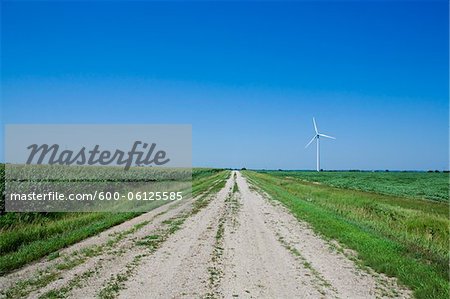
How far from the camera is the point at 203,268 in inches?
350

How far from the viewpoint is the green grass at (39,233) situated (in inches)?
369

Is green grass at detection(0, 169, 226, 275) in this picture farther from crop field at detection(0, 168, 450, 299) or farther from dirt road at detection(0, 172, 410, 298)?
dirt road at detection(0, 172, 410, 298)

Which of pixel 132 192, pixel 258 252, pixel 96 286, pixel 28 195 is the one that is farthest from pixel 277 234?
pixel 132 192

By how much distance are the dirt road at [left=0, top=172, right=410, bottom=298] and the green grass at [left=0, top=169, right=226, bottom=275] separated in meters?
0.54

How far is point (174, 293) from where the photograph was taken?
7059 millimetres

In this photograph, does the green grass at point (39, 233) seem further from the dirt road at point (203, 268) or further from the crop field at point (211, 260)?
the dirt road at point (203, 268)

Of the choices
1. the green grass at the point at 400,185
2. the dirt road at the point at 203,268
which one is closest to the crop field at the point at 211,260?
the dirt road at the point at 203,268

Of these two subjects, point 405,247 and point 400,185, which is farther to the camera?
point 400,185

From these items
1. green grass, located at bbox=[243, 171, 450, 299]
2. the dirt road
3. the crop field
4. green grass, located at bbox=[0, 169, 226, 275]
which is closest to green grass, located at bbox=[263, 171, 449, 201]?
green grass, located at bbox=[243, 171, 450, 299]

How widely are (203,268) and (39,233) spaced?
6.52m

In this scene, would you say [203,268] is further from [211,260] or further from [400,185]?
[400,185]

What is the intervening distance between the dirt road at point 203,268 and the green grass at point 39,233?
1.77ft

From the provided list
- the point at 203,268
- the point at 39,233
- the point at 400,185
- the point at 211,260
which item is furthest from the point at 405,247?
the point at 400,185

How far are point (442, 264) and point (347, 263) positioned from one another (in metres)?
2.66
